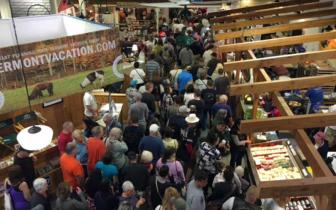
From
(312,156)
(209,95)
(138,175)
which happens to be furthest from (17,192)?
(209,95)

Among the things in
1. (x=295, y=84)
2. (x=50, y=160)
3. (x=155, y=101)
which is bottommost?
(x=50, y=160)

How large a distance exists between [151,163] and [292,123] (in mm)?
2815

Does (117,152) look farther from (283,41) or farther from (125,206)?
(283,41)

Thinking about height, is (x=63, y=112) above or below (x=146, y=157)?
below

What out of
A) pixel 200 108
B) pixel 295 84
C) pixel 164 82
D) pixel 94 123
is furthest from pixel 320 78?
pixel 164 82

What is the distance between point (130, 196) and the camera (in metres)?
4.61

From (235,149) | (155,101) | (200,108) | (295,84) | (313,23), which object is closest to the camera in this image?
(295,84)

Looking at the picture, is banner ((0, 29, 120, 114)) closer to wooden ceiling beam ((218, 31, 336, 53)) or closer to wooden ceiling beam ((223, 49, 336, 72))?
wooden ceiling beam ((218, 31, 336, 53))

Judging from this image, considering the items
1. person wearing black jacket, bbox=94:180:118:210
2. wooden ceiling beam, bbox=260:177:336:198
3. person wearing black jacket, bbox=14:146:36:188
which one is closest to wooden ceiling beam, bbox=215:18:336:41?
person wearing black jacket, bbox=94:180:118:210

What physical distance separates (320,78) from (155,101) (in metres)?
4.49

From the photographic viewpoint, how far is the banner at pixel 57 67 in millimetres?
4723

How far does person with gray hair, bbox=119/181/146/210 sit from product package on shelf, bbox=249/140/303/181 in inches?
81.1

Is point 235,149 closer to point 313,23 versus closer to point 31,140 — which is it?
point 313,23

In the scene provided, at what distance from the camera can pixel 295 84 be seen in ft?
12.1
